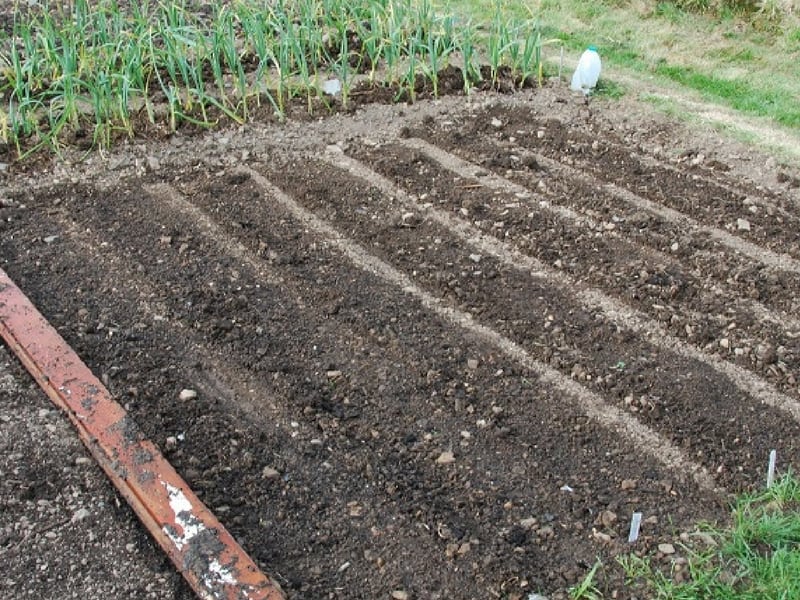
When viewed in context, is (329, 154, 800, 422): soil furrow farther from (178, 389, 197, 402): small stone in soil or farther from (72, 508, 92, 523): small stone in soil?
(72, 508, 92, 523): small stone in soil

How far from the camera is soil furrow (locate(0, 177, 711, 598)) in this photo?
96.3 inches

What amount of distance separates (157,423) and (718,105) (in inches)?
132

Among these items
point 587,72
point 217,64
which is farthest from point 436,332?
point 587,72

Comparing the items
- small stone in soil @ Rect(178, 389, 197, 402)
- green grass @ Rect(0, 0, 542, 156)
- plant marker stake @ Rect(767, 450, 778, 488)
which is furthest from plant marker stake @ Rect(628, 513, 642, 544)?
green grass @ Rect(0, 0, 542, 156)

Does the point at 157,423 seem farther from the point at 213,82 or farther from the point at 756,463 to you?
the point at 213,82

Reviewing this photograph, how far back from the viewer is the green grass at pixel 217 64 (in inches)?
177

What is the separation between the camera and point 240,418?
2871 mm

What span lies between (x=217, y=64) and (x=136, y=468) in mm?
2598

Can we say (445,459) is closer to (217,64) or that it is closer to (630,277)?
(630,277)

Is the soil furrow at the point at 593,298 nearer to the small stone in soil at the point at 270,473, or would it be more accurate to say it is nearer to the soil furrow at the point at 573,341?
the soil furrow at the point at 573,341

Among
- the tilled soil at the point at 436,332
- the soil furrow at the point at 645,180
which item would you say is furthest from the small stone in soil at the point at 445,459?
the soil furrow at the point at 645,180

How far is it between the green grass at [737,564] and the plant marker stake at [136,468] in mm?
807

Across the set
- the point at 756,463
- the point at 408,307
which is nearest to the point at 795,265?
the point at 756,463

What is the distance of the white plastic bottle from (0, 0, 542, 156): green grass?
0.67 ft
